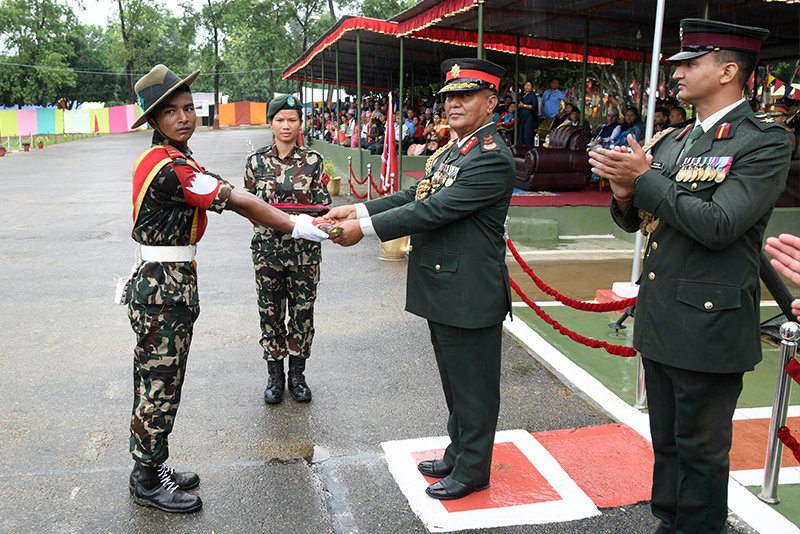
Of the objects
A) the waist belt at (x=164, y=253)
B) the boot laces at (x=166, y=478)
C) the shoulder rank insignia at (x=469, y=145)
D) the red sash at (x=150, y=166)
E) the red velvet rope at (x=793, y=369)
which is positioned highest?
the shoulder rank insignia at (x=469, y=145)

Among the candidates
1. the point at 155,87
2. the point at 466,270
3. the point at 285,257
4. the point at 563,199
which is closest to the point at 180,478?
the point at 285,257

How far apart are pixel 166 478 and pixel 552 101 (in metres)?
14.7

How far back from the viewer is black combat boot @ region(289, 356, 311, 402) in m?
4.39

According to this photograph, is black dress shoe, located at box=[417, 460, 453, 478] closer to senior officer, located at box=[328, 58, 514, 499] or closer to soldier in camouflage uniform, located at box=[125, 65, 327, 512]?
senior officer, located at box=[328, 58, 514, 499]

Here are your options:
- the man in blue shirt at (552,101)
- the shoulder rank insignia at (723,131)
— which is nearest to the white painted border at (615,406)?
the shoulder rank insignia at (723,131)

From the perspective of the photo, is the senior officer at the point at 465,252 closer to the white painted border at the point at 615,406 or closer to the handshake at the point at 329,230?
the handshake at the point at 329,230

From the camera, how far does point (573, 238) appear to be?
9.87m

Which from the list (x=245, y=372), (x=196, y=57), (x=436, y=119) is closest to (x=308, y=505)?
(x=245, y=372)

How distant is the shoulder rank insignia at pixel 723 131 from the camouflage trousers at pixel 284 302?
261 cm

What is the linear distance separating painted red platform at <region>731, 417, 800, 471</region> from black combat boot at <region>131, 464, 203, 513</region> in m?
2.68

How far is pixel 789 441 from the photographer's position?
2.87 metres

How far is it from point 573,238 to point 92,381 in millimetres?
7028

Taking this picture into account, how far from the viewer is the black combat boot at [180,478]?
3.28m

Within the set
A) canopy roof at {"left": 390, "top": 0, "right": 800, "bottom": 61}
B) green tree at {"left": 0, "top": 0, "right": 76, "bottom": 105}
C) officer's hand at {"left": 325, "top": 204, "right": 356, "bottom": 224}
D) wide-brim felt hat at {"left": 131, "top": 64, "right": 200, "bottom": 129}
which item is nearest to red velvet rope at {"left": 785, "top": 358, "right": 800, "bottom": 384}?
officer's hand at {"left": 325, "top": 204, "right": 356, "bottom": 224}
